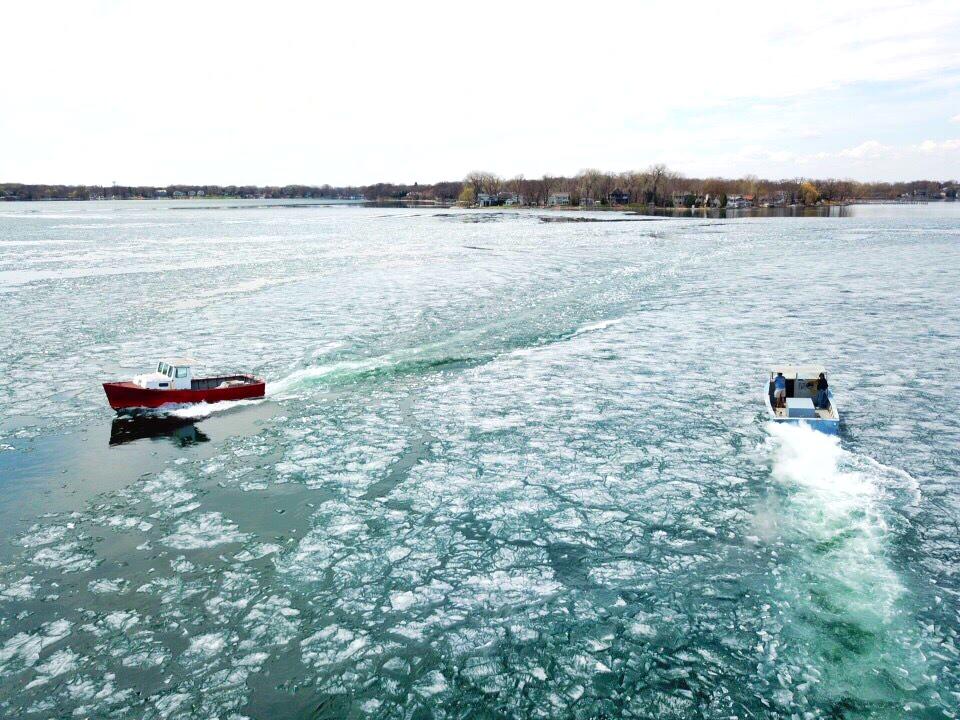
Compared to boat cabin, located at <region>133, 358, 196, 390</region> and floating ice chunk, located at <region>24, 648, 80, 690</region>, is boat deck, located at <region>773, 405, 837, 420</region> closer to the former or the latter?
floating ice chunk, located at <region>24, 648, 80, 690</region>

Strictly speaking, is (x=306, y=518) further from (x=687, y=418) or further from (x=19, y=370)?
(x=19, y=370)

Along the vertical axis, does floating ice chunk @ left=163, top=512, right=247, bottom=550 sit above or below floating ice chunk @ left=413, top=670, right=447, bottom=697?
above

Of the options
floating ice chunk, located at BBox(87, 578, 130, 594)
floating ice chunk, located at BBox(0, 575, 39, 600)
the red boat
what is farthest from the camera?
the red boat

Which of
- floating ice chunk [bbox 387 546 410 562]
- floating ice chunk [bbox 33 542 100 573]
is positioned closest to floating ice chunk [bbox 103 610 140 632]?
floating ice chunk [bbox 33 542 100 573]

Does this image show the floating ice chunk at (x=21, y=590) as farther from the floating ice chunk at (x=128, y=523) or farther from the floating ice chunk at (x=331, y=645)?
the floating ice chunk at (x=331, y=645)

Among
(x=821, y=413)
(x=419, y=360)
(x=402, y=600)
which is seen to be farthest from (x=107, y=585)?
(x=821, y=413)

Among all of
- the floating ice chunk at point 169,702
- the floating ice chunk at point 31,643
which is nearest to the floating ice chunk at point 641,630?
the floating ice chunk at point 169,702

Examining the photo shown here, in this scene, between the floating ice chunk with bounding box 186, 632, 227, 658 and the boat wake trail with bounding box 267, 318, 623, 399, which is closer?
the floating ice chunk with bounding box 186, 632, 227, 658

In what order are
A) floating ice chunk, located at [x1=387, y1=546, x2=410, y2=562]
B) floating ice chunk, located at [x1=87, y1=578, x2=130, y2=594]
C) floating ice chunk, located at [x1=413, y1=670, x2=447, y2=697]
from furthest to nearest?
floating ice chunk, located at [x1=387, y1=546, x2=410, y2=562]
floating ice chunk, located at [x1=87, y1=578, x2=130, y2=594]
floating ice chunk, located at [x1=413, y1=670, x2=447, y2=697]
